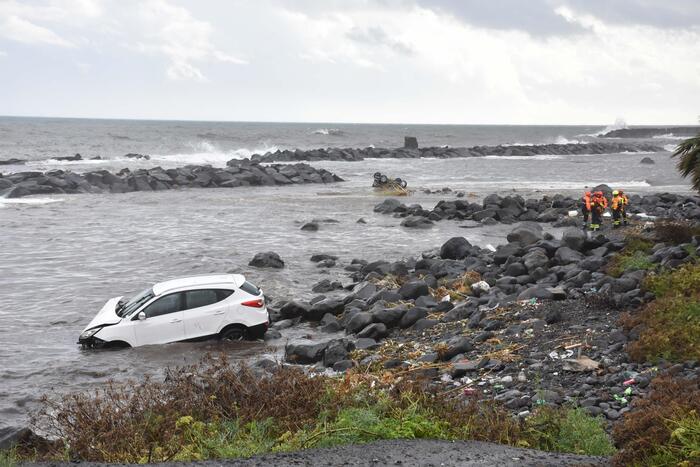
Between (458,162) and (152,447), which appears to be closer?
(152,447)

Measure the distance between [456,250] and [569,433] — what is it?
49.8 ft

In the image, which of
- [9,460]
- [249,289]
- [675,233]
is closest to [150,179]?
[249,289]

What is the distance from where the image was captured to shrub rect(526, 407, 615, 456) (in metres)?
7.37

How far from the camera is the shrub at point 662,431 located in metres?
6.32

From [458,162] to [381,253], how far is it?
51392mm

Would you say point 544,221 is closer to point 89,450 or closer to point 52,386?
point 52,386

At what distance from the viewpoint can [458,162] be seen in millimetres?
74938

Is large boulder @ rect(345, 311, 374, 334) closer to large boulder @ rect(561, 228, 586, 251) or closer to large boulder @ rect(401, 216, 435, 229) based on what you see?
large boulder @ rect(561, 228, 586, 251)

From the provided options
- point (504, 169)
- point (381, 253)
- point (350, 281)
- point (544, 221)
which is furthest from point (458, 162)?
point (350, 281)

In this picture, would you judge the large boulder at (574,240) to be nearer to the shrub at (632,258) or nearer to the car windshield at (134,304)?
the shrub at (632,258)

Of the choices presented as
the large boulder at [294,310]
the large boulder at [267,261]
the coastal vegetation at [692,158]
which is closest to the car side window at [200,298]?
the large boulder at [294,310]

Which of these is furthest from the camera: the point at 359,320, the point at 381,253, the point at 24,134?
the point at 24,134

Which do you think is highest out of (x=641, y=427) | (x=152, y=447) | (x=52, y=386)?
(x=641, y=427)

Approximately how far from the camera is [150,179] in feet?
153
